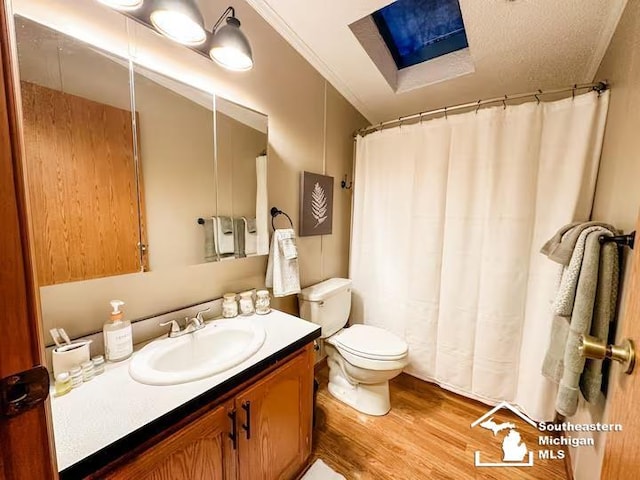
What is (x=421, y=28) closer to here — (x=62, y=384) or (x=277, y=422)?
(x=277, y=422)

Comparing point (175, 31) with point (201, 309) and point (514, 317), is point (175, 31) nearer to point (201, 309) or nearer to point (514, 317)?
point (201, 309)

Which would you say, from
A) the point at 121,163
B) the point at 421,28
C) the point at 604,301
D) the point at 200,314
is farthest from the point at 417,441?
the point at 421,28

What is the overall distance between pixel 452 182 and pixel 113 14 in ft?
6.07

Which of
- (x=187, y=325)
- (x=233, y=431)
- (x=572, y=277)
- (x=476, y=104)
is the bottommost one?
(x=233, y=431)

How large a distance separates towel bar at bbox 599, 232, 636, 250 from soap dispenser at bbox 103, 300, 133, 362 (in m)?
1.72

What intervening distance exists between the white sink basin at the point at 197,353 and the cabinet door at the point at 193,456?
135 mm

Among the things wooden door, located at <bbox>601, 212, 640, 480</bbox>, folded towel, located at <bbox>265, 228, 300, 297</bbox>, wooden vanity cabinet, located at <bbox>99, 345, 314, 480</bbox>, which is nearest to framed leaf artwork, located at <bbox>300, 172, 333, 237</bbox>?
folded towel, located at <bbox>265, 228, 300, 297</bbox>

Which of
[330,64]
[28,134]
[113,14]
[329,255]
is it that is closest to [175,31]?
[113,14]

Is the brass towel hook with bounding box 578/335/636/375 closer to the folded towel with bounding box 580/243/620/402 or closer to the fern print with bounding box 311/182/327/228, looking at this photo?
the folded towel with bounding box 580/243/620/402

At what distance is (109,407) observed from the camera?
0.74 m

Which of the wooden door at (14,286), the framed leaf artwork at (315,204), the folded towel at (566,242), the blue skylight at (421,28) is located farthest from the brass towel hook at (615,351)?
the blue skylight at (421,28)

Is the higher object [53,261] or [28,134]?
[28,134]

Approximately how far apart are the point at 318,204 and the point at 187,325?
3.72ft

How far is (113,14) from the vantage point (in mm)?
947
